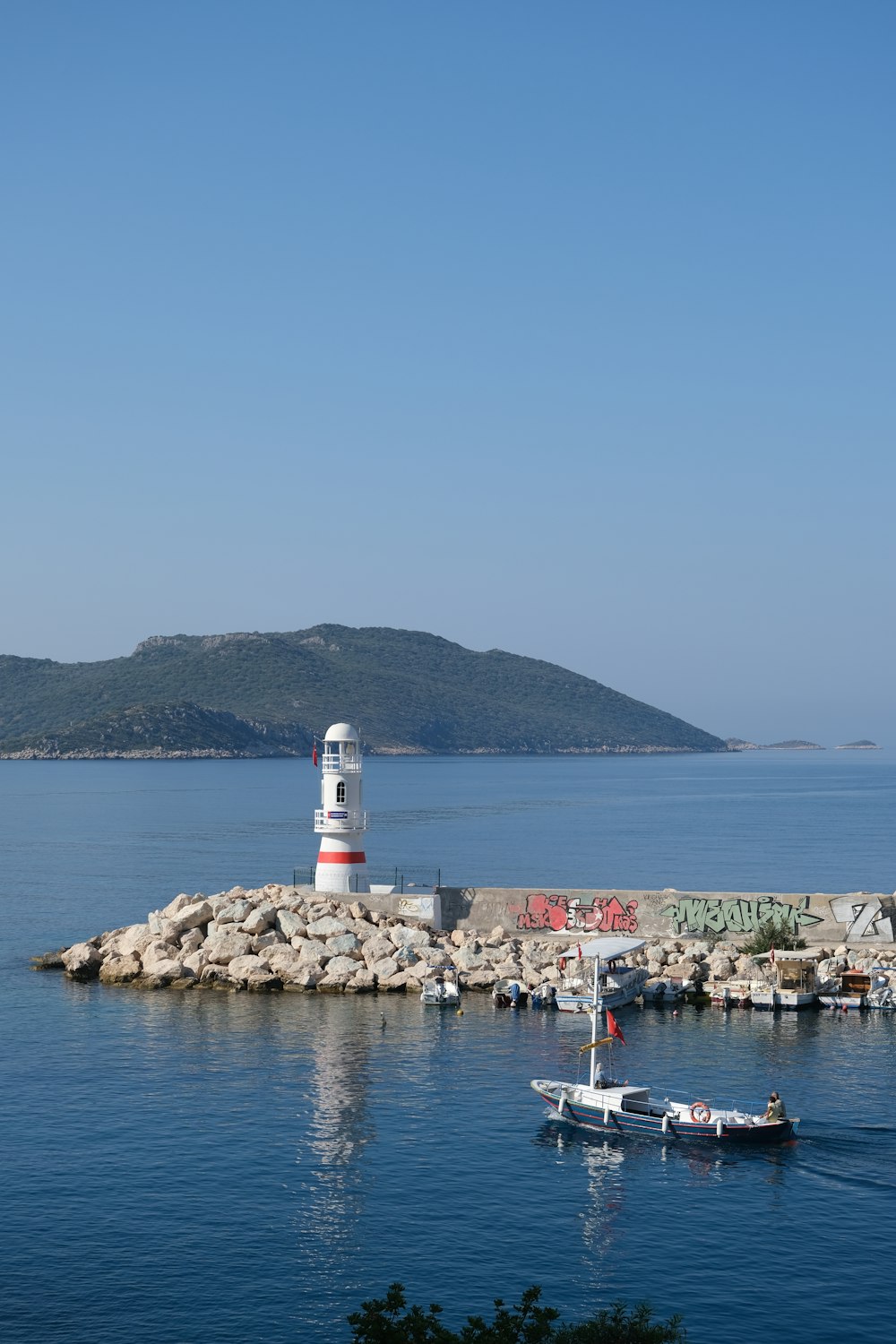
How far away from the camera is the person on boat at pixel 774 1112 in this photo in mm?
38566

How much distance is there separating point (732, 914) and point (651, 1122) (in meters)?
23.2

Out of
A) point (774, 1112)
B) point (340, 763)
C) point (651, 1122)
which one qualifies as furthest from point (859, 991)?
point (340, 763)

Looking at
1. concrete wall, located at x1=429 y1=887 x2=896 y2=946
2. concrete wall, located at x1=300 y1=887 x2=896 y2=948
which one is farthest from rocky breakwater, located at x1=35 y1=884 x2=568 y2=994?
concrete wall, located at x1=429 y1=887 x2=896 y2=946

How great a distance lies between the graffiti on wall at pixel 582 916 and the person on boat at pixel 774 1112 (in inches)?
931

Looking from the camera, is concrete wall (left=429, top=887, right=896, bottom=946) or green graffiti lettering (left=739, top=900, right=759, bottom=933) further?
green graffiti lettering (left=739, top=900, right=759, bottom=933)

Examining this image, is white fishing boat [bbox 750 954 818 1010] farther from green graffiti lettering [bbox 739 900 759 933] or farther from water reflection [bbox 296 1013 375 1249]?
water reflection [bbox 296 1013 375 1249]

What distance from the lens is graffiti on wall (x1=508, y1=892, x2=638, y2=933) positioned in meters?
62.9

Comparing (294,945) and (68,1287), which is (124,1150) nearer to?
(68,1287)

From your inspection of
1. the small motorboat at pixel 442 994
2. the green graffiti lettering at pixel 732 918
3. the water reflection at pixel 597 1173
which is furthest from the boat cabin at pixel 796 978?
the water reflection at pixel 597 1173

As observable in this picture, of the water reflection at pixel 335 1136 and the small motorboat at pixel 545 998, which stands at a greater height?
the small motorboat at pixel 545 998

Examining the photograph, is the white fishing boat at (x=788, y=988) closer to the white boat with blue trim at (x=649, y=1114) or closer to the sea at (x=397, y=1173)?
the sea at (x=397, y=1173)

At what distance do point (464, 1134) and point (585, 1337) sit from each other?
19562mm

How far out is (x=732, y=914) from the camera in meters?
61.9

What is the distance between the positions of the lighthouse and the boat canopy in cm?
1161
